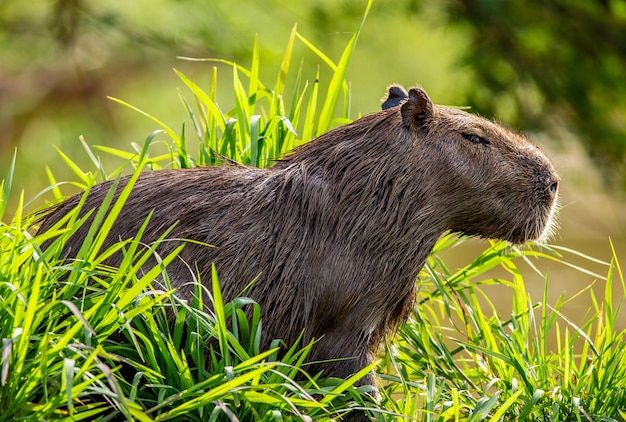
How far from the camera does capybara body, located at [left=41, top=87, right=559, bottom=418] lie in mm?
2924

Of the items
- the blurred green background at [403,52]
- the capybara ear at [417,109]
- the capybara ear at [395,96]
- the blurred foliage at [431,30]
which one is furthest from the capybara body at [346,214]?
the blurred foliage at [431,30]

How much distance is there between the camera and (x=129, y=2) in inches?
318

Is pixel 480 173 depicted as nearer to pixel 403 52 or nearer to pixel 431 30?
pixel 431 30

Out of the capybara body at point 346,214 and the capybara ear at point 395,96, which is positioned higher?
the capybara ear at point 395,96

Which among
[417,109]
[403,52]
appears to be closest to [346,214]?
[417,109]

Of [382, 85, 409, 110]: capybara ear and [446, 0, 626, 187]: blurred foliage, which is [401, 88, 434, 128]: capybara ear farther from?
[446, 0, 626, 187]: blurred foliage

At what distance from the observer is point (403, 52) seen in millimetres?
9008

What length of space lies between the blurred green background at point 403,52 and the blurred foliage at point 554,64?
1 centimetres

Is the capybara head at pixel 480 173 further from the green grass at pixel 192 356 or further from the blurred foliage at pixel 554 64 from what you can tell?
the blurred foliage at pixel 554 64

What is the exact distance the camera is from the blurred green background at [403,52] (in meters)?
7.43

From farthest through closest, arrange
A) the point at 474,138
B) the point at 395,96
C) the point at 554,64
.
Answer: the point at 554,64 → the point at 395,96 → the point at 474,138

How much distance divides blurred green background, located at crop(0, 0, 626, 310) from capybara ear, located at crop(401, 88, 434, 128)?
3.78 metres

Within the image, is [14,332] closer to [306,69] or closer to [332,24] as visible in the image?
[332,24]

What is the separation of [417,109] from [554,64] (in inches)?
197
